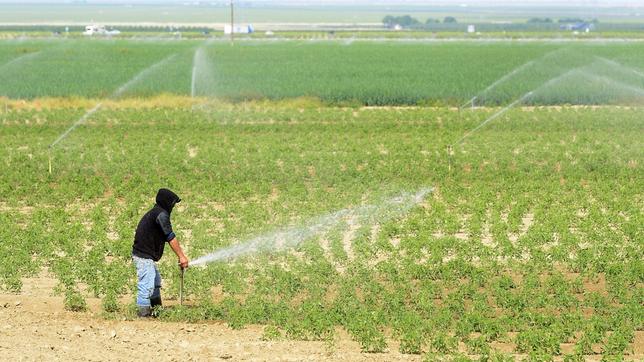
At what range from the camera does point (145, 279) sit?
12.3 metres

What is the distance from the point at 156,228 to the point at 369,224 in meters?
6.08

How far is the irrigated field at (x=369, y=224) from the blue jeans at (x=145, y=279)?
0.29 metres

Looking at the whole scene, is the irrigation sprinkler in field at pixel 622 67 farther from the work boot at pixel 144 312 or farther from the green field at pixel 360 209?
the work boot at pixel 144 312

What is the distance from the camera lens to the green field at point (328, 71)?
40969 mm

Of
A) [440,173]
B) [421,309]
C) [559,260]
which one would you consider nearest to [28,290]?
[421,309]

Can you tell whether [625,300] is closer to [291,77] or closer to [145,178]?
[145,178]

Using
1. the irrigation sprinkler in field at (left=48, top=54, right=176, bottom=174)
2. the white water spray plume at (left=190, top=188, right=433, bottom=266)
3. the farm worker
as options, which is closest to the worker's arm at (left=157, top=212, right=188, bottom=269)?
the farm worker

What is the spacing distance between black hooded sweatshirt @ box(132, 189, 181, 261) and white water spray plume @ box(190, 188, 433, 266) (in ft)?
5.99

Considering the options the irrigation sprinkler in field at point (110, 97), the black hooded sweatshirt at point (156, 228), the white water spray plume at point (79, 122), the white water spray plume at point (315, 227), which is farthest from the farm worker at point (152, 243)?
the white water spray plume at point (79, 122)

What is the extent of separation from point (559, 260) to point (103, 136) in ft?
50.9

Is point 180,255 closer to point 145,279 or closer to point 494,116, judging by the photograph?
point 145,279

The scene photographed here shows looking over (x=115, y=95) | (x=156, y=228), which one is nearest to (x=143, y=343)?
(x=156, y=228)

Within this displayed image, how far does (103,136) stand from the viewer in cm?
2794

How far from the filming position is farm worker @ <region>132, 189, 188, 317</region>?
39.7 ft
